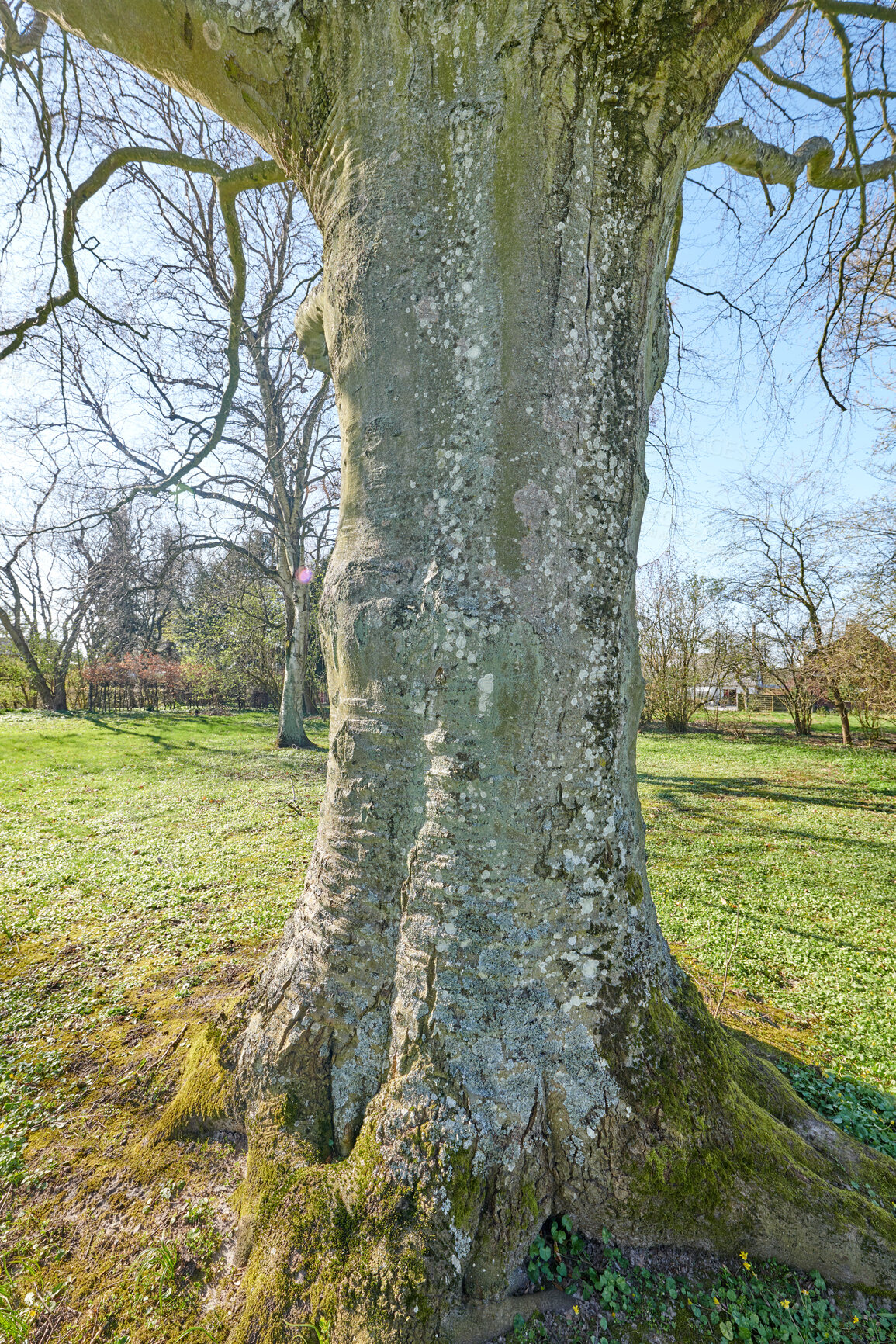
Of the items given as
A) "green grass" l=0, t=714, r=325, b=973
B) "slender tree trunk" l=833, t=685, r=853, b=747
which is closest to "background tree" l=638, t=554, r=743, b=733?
"slender tree trunk" l=833, t=685, r=853, b=747

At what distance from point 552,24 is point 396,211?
0.70 m

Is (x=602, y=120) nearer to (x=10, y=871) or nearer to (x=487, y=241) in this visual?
(x=487, y=241)

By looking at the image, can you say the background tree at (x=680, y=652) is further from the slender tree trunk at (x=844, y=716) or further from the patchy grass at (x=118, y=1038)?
the patchy grass at (x=118, y=1038)

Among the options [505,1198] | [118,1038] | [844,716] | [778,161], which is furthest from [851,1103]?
[844,716]

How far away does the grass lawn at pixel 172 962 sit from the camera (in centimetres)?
184

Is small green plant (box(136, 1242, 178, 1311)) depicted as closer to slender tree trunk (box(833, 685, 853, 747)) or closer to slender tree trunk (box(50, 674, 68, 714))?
slender tree trunk (box(833, 685, 853, 747))

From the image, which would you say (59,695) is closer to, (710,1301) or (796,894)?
(796,894)

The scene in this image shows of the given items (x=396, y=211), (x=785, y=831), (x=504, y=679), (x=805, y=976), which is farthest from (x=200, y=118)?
(x=785, y=831)

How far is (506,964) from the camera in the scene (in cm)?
176

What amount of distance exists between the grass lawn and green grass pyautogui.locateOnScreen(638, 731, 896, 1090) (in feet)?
0.09

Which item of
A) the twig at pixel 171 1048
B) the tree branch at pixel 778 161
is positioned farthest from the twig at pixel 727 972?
the tree branch at pixel 778 161

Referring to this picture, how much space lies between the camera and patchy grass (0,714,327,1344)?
1762 millimetres

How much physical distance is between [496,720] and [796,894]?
18.7ft

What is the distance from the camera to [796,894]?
5.90m
